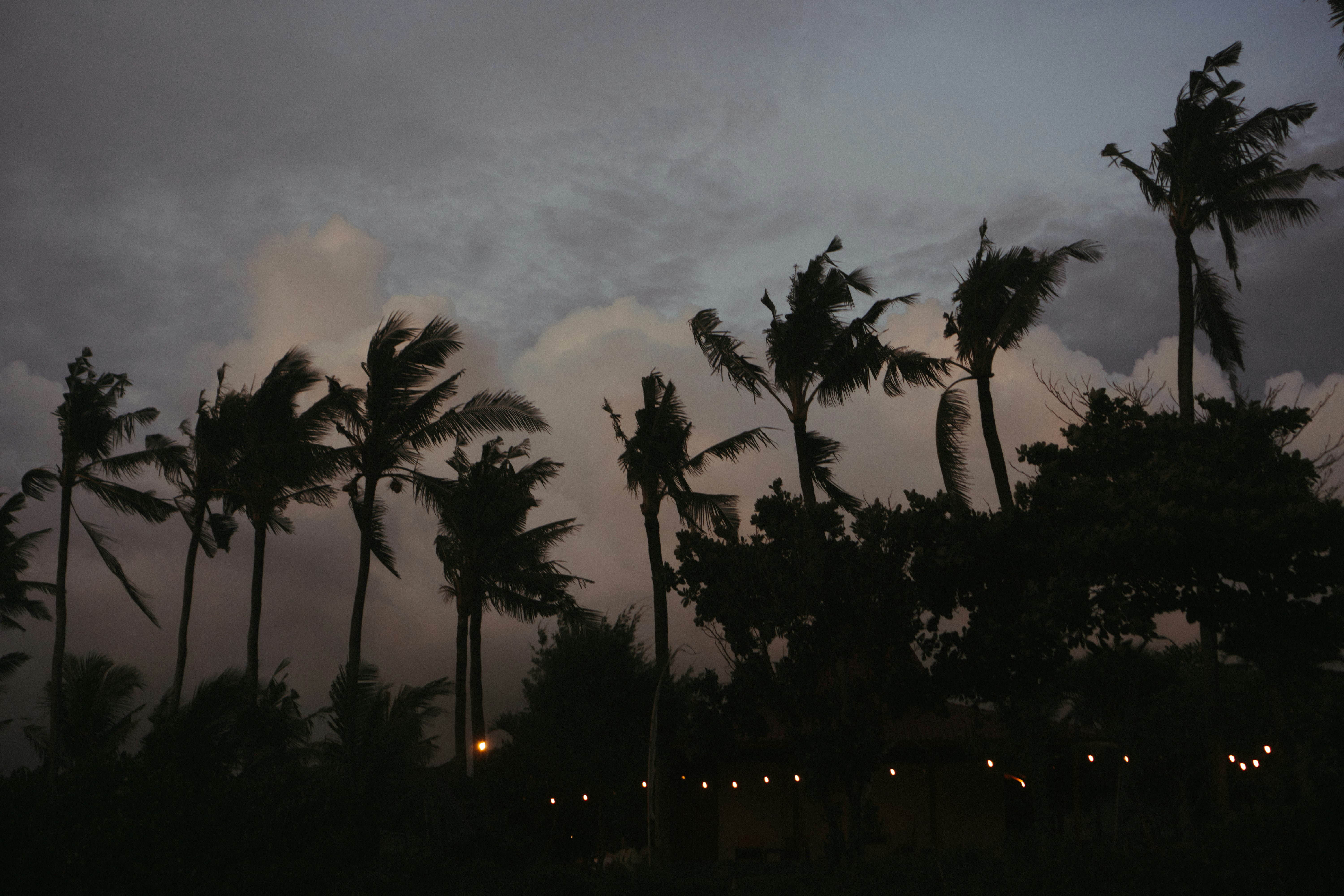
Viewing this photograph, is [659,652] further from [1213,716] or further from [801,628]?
[1213,716]

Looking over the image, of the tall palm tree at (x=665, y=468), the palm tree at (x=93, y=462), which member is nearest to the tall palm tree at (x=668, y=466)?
the tall palm tree at (x=665, y=468)

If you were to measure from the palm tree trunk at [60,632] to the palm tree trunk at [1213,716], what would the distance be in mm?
18241

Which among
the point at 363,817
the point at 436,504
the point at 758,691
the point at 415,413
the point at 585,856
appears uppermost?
the point at 415,413

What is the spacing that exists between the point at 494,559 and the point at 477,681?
10.7 feet

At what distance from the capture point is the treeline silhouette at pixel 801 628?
32.6ft

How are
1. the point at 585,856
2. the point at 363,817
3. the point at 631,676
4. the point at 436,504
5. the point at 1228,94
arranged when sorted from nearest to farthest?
the point at 363,817 < the point at 1228,94 < the point at 436,504 < the point at 631,676 < the point at 585,856

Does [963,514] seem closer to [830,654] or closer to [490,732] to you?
[830,654]

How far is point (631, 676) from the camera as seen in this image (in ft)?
71.1

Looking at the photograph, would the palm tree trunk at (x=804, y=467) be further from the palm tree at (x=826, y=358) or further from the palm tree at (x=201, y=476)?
the palm tree at (x=201, y=476)

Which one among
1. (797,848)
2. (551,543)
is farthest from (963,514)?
(551,543)

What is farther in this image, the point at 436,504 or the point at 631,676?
the point at 631,676

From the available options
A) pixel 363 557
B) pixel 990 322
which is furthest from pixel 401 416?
pixel 990 322

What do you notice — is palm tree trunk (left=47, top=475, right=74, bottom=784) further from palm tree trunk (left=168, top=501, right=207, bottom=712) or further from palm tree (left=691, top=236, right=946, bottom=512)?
palm tree (left=691, top=236, right=946, bottom=512)

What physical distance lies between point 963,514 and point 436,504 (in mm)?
10449
